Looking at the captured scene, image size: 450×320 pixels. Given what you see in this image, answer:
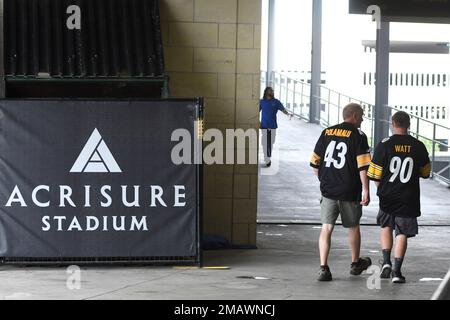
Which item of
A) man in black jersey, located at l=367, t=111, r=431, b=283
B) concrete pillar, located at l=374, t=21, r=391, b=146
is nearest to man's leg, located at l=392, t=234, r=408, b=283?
man in black jersey, located at l=367, t=111, r=431, b=283

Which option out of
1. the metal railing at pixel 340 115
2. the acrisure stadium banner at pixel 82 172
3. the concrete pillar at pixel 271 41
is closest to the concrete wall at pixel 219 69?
the acrisure stadium banner at pixel 82 172

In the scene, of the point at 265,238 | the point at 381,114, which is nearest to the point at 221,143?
the point at 265,238

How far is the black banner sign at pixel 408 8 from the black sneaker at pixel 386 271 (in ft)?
30.6

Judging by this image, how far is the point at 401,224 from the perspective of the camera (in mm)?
11117

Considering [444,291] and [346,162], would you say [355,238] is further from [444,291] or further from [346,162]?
[444,291]

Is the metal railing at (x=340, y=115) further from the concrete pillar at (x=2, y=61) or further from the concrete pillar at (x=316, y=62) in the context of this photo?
the concrete pillar at (x=2, y=61)

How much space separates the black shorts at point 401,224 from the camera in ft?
36.3

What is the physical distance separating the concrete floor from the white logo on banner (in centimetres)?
114

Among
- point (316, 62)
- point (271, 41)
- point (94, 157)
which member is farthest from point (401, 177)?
point (271, 41)

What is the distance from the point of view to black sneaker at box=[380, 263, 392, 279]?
445 inches

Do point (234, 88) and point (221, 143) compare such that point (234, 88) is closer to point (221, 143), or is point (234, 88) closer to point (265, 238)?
point (221, 143)

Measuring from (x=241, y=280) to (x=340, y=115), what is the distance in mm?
20569

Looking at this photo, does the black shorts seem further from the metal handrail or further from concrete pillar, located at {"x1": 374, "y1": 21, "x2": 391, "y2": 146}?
concrete pillar, located at {"x1": 374, "y1": 21, "x2": 391, "y2": 146}

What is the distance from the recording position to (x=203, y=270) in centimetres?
1178
